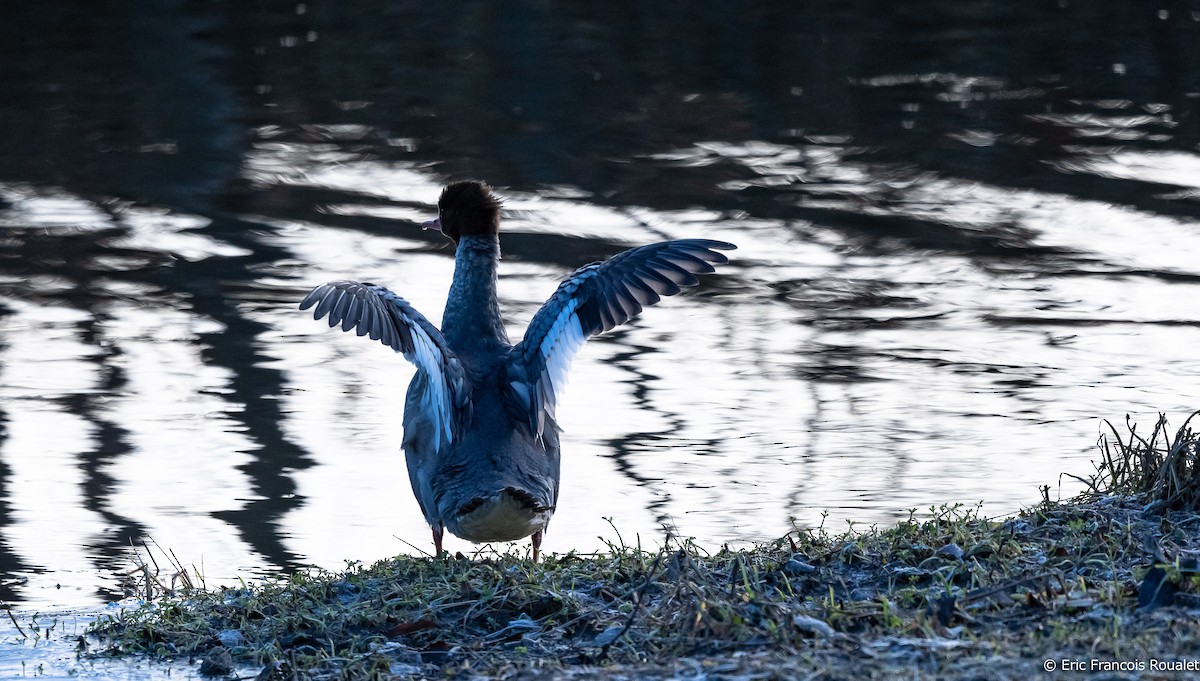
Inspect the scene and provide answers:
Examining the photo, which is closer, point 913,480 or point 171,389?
point 913,480

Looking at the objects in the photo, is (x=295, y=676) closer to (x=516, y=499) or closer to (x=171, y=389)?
(x=516, y=499)

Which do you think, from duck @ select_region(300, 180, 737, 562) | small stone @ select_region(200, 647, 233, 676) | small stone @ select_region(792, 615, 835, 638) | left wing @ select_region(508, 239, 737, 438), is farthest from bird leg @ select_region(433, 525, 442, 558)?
small stone @ select_region(792, 615, 835, 638)

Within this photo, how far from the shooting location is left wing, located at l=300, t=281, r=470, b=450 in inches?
219

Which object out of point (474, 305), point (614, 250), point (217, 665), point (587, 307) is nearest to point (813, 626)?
point (217, 665)

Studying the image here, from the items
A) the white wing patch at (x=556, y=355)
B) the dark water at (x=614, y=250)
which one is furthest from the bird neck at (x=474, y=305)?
the dark water at (x=614, y=250)

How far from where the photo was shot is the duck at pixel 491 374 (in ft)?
18.2

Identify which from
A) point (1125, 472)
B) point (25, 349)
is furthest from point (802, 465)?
point (25, 349)

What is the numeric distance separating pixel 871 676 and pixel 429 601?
1.62 m

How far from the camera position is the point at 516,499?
5.43 meters

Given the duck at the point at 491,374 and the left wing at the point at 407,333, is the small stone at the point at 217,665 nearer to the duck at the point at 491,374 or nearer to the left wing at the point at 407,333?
the duck at the point at 491,374

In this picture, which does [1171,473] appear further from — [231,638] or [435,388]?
[231,638]

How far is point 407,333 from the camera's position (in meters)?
5.61

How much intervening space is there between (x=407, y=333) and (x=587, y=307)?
28.0 inches

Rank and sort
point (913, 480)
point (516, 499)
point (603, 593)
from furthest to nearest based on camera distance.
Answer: point (913, 480) → point (516, 499) → point (603, 593)
